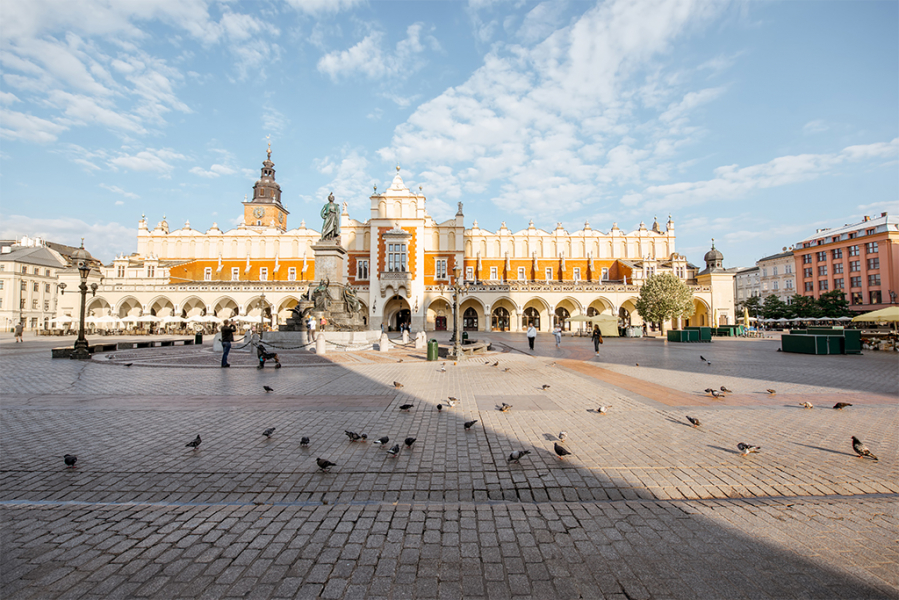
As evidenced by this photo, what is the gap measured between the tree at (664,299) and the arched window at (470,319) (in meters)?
17.7

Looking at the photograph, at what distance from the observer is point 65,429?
596 centimetres

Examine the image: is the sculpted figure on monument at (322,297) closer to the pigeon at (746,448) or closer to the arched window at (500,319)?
the pigeon at (746,448)

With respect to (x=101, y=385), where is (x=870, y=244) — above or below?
above

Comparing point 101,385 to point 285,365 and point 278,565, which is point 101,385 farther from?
point 278,565

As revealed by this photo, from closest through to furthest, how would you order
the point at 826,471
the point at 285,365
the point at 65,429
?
the point at 826,471 → the point at 65,429 → the point at 285,365

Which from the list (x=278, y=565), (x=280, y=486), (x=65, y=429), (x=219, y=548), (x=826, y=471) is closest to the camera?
(x=278, y=565)

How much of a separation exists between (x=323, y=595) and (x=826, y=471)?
5.32 meters

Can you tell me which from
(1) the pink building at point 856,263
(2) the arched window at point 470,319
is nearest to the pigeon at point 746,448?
(2) the arched window at point 470,319

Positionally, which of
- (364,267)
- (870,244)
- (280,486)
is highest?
(870,244)

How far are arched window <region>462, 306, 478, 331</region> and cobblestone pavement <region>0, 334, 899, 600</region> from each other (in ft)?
125

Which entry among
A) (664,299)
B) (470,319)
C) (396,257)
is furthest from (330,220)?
(664,299)

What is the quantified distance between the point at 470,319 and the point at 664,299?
2013cm

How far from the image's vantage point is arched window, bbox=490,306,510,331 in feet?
152

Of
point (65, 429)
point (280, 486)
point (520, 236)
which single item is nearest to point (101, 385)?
point (65, 429)
